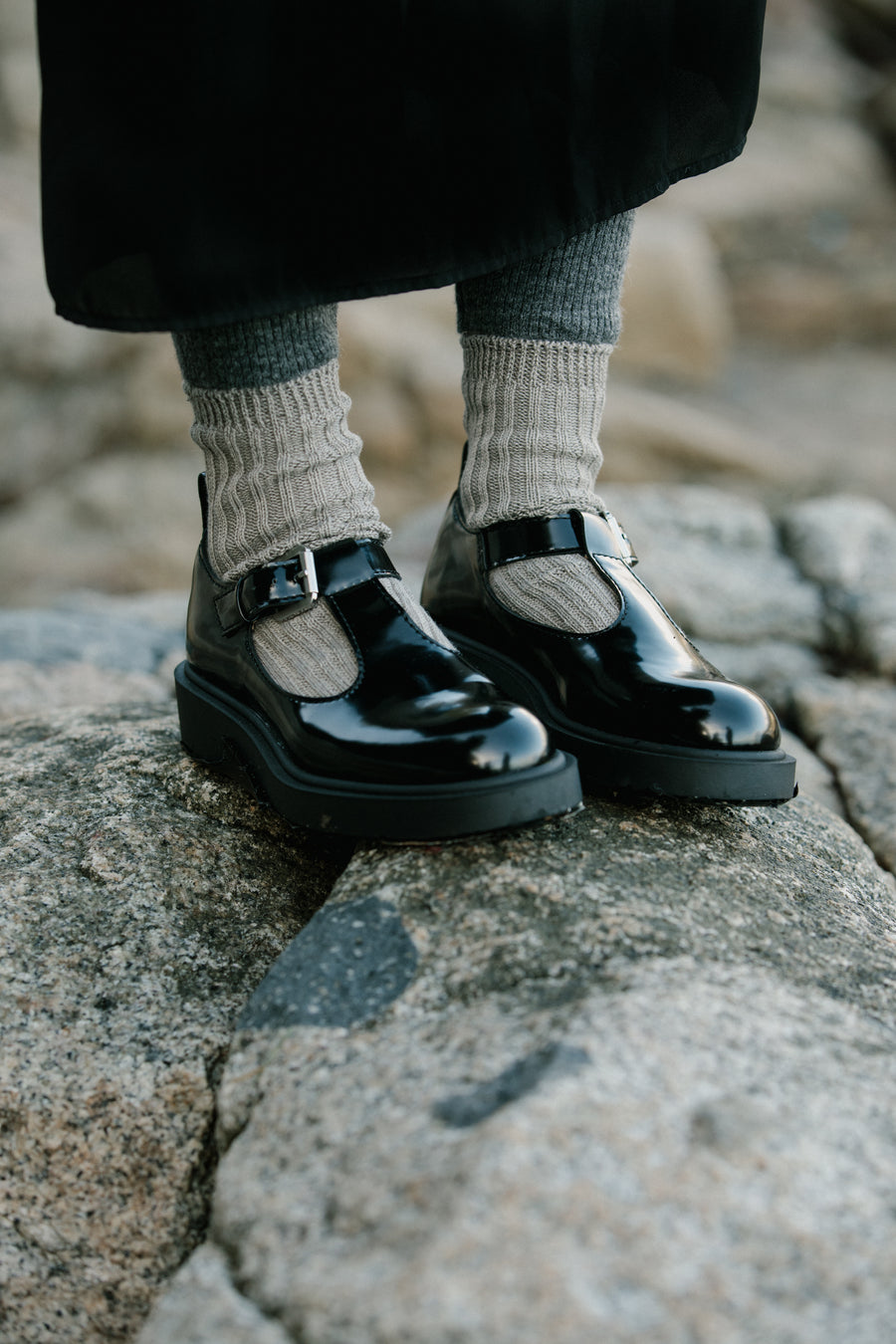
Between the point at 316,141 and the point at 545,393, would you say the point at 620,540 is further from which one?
the point at 316,141

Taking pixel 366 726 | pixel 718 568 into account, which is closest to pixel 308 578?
pixel 366 726

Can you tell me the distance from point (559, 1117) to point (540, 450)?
23.6 inches

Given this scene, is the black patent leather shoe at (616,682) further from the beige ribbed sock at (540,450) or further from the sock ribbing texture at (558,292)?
the sock ribbing texture at (558,292)

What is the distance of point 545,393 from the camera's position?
98 centimetres

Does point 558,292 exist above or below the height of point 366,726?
above

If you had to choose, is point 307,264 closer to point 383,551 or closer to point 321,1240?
point 383,551

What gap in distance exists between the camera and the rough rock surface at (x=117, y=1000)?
734 millimetres

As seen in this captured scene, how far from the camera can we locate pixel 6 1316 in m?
0.73

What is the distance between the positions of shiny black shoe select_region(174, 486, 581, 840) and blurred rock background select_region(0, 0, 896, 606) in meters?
1.85

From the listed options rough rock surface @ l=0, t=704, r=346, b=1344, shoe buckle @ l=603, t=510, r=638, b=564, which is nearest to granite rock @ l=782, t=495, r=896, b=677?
shoe buckle @ l=603, t=510, r=638, b=564

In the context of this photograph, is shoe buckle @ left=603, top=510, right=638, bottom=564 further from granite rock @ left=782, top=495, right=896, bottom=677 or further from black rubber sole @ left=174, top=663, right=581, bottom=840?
granite rock @ left=782, top=495, right=896, bottom=677

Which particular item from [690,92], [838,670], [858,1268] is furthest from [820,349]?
[858,1268]

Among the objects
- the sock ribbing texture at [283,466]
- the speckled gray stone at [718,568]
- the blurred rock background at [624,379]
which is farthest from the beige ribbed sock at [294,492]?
the blurred rock background at [624,379]

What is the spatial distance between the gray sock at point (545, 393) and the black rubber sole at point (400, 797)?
0.71 ft
